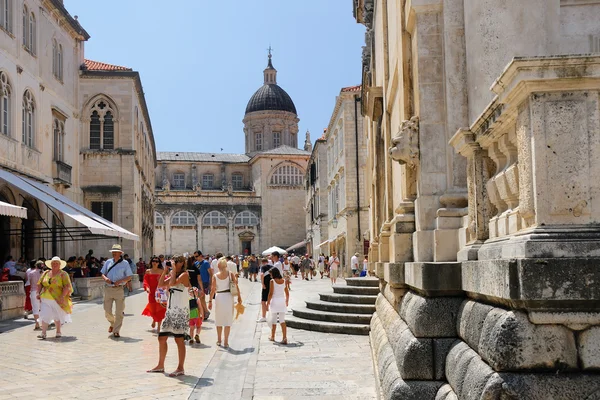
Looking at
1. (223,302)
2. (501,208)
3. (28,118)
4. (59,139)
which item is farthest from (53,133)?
(501,208)

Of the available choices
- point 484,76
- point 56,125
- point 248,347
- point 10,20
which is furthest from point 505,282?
point 56,125

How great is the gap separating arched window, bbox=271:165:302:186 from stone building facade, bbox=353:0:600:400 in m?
73.5

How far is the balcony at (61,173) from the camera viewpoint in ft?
97.8

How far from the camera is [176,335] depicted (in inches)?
357

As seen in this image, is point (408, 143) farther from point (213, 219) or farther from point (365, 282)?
point (213, 219)

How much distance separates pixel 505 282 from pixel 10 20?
24608mm

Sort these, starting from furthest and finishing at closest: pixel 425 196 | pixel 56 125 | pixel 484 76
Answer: pixel 56 125 → pixel 425 196 → pixel 484 76

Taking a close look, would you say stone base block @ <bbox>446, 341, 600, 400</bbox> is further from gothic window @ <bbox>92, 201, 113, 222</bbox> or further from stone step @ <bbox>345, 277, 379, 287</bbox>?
gothic window @ <bbox>92, 201, 113, 222</bbox>

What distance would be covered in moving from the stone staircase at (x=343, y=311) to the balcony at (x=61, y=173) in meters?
17.0

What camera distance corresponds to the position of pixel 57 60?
3119cm

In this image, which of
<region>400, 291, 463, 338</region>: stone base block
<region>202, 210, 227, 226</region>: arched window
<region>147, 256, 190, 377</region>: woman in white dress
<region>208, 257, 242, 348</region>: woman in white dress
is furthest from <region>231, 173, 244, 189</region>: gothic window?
<region>400, 291, 463, 338</region>: stone base block

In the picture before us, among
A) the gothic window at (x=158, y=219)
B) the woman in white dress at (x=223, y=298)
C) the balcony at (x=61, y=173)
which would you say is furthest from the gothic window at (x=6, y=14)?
the gothic window at (x=158, y=219)

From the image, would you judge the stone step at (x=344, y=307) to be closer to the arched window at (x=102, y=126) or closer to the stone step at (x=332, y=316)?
the stone step at (x=332, y=316)

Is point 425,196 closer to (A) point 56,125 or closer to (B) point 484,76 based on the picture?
(B) point 484,76
